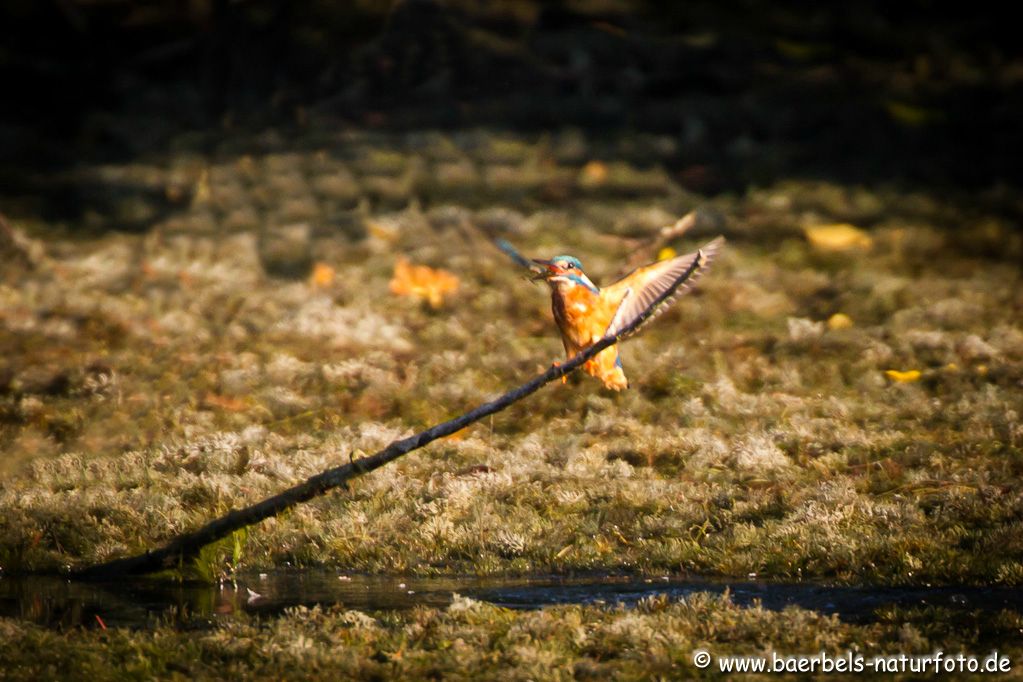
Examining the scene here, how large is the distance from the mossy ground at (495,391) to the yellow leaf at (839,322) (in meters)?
0.16

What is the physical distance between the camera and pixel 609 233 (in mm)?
15828

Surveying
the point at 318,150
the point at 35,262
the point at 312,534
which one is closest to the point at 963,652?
the point at 312,534

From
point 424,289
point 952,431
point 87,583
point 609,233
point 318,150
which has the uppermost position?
point 318,150

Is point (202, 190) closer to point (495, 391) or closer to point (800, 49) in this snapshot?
point (495, 391)

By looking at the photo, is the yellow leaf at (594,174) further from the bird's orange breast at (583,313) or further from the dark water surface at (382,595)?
the dark water surface at (382,595)

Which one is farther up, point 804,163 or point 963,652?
point 804,163

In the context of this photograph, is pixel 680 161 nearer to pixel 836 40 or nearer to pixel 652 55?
pixel 652 55

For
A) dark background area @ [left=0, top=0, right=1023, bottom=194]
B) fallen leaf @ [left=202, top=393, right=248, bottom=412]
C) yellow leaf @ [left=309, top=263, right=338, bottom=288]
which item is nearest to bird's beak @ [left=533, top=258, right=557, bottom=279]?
fallen leaf @ [left=202, top=393, right=248, bottom=412]

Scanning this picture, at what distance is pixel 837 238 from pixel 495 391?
6.64 meters

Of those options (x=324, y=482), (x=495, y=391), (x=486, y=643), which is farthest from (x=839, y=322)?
(x=486, y=643)

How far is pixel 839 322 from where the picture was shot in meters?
12.9

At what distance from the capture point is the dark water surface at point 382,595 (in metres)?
6.40

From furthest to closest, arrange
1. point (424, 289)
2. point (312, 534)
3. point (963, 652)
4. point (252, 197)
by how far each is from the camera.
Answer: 1. point (252, 197)
2. point (424, 289)
3. point (312, 534)
4. point (963, 652)

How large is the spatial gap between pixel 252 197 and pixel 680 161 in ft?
20.3
